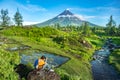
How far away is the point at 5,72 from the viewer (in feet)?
82.3

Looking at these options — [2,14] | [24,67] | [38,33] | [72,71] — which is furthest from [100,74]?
[2,14]

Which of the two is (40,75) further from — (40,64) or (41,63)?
(41,63)

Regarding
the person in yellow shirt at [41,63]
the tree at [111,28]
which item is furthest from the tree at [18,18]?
the person in yellow shirt at [41,63]

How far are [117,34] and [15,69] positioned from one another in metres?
161

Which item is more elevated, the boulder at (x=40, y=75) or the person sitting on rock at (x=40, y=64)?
the person sitting on rock at (x=40, y=64)

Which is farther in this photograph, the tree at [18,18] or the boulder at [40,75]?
the tree at [18,18]

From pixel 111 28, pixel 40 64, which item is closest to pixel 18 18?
pixel 111 28

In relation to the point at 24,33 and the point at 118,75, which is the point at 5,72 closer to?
the point at 118,75

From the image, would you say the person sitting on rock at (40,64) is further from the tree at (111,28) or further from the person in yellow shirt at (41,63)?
the tree at (111,28)

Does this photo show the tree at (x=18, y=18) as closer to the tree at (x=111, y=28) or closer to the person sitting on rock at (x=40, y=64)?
the tree at (x=111, y=28)

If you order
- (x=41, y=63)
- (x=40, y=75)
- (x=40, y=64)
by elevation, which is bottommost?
(x=40, y=75)

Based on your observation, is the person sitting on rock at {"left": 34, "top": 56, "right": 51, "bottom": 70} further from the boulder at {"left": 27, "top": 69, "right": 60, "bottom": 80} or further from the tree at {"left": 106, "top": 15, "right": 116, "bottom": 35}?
the tree at {"left": 106, "top": 15, "right": 116, "bottom": 35}

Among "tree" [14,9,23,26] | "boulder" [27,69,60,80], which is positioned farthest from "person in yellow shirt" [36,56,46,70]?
"tree" [14,9,23,26]

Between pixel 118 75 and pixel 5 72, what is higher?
pixel 5 72
